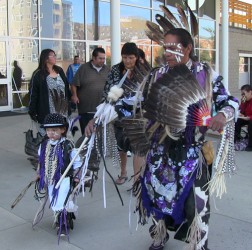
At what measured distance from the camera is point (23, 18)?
12.9 meters

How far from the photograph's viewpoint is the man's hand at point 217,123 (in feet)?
8.16

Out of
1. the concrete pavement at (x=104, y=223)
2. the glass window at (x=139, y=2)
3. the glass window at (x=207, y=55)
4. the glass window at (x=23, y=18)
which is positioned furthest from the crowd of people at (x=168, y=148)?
the glass window at (x=207, y=55)

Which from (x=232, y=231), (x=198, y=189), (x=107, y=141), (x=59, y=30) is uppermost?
(x=59, y=30)

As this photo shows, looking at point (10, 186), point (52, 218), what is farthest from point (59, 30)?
point (52, 218)

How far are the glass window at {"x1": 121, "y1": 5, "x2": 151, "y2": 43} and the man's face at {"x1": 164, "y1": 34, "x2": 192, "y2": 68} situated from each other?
13.6m

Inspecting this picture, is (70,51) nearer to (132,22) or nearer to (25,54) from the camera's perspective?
(25,54)

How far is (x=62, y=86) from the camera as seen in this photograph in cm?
567

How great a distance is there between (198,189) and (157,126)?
509mm

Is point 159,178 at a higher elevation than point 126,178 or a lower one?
higher

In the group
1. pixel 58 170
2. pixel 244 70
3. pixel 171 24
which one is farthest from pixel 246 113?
pixel 244 70

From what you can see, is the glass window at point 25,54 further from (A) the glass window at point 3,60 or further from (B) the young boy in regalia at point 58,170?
(B) the young boy in regalia at point 58,170

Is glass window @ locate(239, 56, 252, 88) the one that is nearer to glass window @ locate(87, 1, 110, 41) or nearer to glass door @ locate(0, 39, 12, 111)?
glass window @ locate(87, 1, 110, 41)

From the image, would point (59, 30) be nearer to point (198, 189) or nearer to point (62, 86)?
point (62, 86)

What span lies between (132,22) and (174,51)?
14307mm
